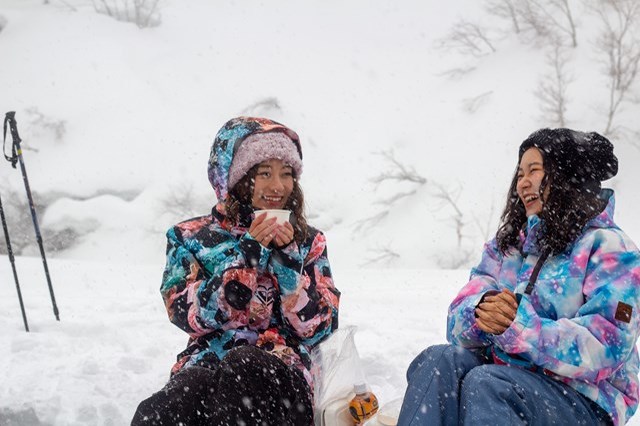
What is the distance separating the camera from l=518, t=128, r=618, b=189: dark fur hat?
246 centimetres

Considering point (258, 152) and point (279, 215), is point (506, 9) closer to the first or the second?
point (258, 152)

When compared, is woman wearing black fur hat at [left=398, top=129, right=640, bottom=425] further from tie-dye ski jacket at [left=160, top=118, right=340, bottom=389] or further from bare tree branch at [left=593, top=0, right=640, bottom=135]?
bare tree branch at [left=593, top=0, right=640, bottom=135]

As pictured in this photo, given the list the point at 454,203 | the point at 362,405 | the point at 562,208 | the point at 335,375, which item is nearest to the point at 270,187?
the point at 335,375

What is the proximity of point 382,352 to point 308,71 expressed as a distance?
78.0ft

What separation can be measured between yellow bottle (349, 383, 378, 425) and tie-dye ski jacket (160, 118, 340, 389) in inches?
9.9

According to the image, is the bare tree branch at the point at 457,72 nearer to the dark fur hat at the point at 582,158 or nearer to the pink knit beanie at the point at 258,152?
the pink knit beanie at the point at 258,152

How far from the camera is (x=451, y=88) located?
23.9 metres

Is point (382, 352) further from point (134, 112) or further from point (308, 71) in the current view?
point (308, 71)

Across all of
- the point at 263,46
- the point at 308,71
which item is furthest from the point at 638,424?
the point at 263,46

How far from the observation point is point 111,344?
4.30 metres

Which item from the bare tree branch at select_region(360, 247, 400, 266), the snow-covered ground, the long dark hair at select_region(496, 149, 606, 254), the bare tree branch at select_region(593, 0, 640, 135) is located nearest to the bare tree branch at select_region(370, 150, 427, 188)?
the bare tree branch at select_region(360, 247, 400, 266)

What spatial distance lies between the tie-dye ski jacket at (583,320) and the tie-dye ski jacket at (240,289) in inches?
28.4

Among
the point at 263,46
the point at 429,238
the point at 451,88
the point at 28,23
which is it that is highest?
the point at 28,23

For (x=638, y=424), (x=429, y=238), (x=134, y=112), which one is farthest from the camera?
(x=134, y=112)
